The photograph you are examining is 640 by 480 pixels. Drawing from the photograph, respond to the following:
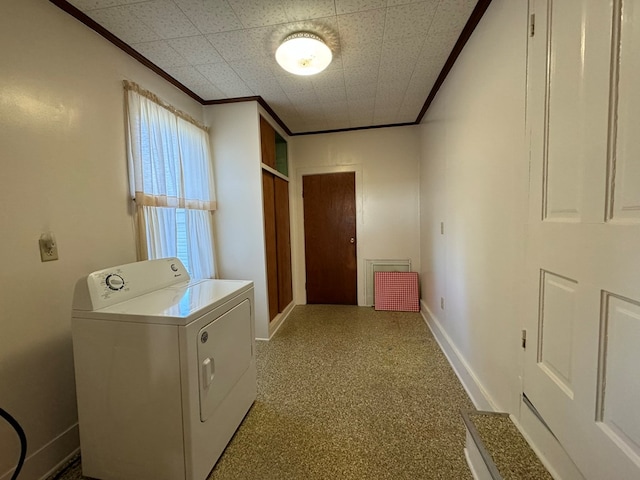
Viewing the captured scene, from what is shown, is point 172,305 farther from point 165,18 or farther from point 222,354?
point 165,18

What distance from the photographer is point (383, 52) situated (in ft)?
6.34

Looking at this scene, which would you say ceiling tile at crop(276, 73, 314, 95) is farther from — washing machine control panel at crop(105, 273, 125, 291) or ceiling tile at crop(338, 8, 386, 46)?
washing machine control panel at crop(105, 273, 125, 291)

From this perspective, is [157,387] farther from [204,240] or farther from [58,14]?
[58,14]

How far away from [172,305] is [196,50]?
1.78 m

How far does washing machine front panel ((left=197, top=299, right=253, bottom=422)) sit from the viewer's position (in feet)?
4.00

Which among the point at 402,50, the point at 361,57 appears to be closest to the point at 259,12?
the point at 361,57

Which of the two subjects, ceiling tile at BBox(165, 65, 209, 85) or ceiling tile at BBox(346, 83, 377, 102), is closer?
ceiling tile at BBox(165, 65, 209, 85)

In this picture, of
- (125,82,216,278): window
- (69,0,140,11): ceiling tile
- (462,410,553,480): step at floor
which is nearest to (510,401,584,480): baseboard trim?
(462,410,553,480): step at floor

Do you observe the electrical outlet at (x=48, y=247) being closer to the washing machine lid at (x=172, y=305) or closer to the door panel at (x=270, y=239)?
the washing machine lid at (x=172, y=305)

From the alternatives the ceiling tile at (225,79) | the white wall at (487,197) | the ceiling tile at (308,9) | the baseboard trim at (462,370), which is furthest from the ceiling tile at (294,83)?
the baseboard trim at (462,370)

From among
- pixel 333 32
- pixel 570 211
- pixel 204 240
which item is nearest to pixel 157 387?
pixel 204 240

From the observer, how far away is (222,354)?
1.36m

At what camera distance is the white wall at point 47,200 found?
1.19m

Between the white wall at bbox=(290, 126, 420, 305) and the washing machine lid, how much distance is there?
2.42 m
